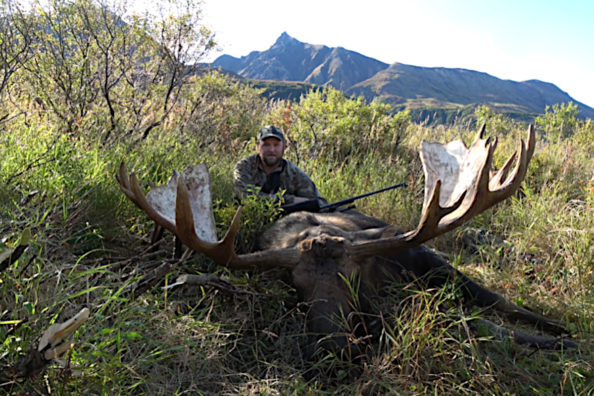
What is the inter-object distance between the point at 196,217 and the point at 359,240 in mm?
1216

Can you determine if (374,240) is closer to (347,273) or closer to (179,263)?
(347,273)

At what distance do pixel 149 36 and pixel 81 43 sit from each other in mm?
950

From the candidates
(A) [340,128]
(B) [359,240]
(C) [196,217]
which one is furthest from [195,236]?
(A) [340,128]

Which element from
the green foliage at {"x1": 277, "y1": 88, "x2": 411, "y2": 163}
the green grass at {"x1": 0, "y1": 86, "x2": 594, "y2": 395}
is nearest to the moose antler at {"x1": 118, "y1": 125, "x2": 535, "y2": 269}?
the green grass at {"x1": 0, "y1": 86, "x2": 594, "y2": 395}

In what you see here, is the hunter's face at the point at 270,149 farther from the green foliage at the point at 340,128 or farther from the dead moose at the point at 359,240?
the green foliage at the point at 340,128

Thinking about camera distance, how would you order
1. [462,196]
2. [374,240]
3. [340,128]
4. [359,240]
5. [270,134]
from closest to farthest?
[462,196] → [374,240] → [359,240] → [270,134] → [340,128]

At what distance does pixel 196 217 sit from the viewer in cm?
313

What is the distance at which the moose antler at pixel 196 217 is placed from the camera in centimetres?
250

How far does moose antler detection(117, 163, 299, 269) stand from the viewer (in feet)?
8.21

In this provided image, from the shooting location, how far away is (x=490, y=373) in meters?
2.12

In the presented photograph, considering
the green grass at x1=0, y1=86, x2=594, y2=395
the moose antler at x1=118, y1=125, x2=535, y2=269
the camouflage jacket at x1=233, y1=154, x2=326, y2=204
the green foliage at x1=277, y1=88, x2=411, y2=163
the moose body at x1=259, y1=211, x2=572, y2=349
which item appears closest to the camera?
the green grass at x1=0, y1=86, x2=594, y2=395

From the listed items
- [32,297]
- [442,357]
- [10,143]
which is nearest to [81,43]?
[10,143]

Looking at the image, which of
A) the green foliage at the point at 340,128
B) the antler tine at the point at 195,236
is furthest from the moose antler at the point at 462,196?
the green foliage at the point at 340,128

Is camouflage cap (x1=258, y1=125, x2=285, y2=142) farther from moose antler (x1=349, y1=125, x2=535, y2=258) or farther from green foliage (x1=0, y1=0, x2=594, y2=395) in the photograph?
moose antler (x1=349, y1=125, x2=535, y2=258)
